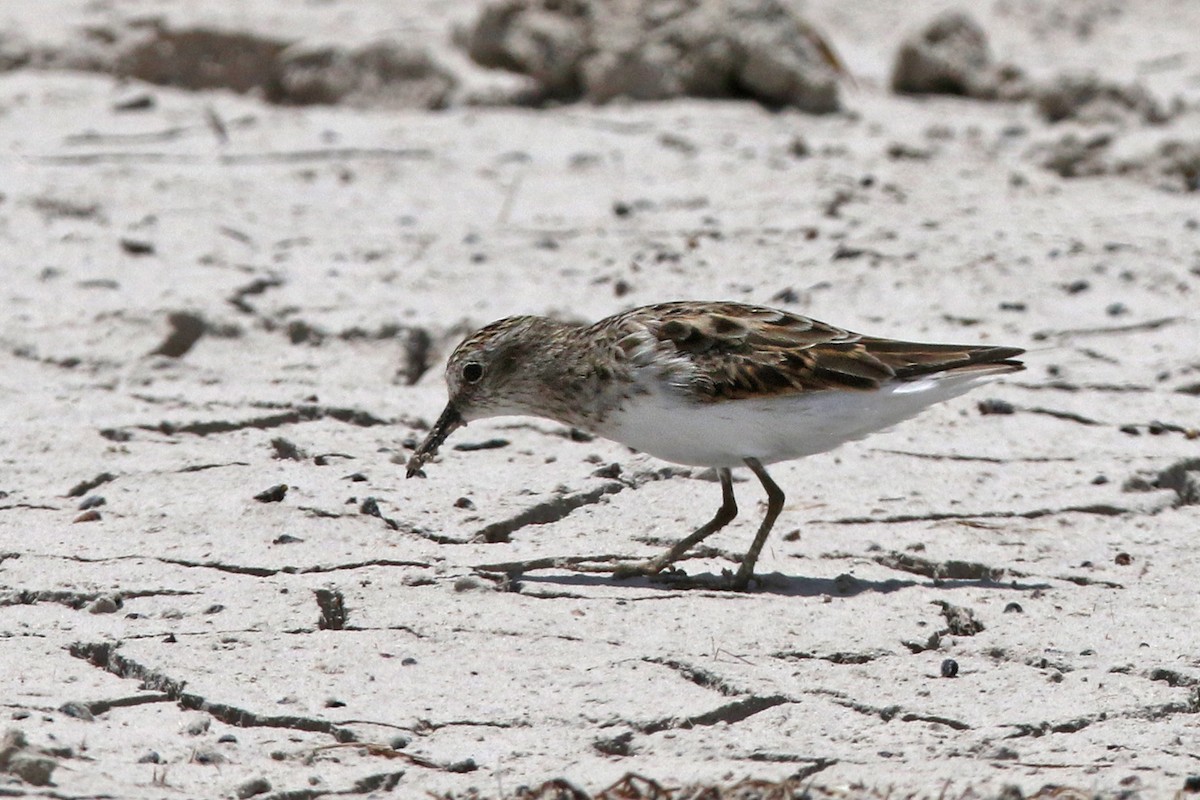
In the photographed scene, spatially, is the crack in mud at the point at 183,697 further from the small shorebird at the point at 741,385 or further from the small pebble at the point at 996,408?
the small pebble at the point at 996,408

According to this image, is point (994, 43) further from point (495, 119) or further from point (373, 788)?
point (373, 788)

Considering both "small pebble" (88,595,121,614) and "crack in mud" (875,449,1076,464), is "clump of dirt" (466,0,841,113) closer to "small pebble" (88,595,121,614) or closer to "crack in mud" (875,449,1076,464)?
"crack in mud" (875,449,1076,464)

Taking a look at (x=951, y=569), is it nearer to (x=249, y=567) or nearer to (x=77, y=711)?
(x=249, y=567)

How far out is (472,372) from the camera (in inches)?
226

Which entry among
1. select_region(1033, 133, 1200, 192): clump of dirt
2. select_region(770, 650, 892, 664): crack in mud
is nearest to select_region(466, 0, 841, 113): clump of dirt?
select_region(1033, 133, 1200, 192): clump of dirt

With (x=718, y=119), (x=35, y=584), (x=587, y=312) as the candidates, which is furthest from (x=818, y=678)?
(x=718, y=119)

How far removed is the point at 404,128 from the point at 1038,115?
3408mm

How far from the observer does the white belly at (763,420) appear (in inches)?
207

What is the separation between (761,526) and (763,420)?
0.31 meters

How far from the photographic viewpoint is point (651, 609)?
4.99m

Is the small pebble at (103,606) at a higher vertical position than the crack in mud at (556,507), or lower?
lower

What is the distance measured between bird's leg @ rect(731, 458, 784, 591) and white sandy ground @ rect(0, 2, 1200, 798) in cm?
10

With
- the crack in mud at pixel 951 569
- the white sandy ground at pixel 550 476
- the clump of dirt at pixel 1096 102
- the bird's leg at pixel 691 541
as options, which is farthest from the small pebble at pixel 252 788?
the clump of dirt at pixel 1096 102

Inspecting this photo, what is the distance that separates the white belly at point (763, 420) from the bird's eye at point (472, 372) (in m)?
0.55
